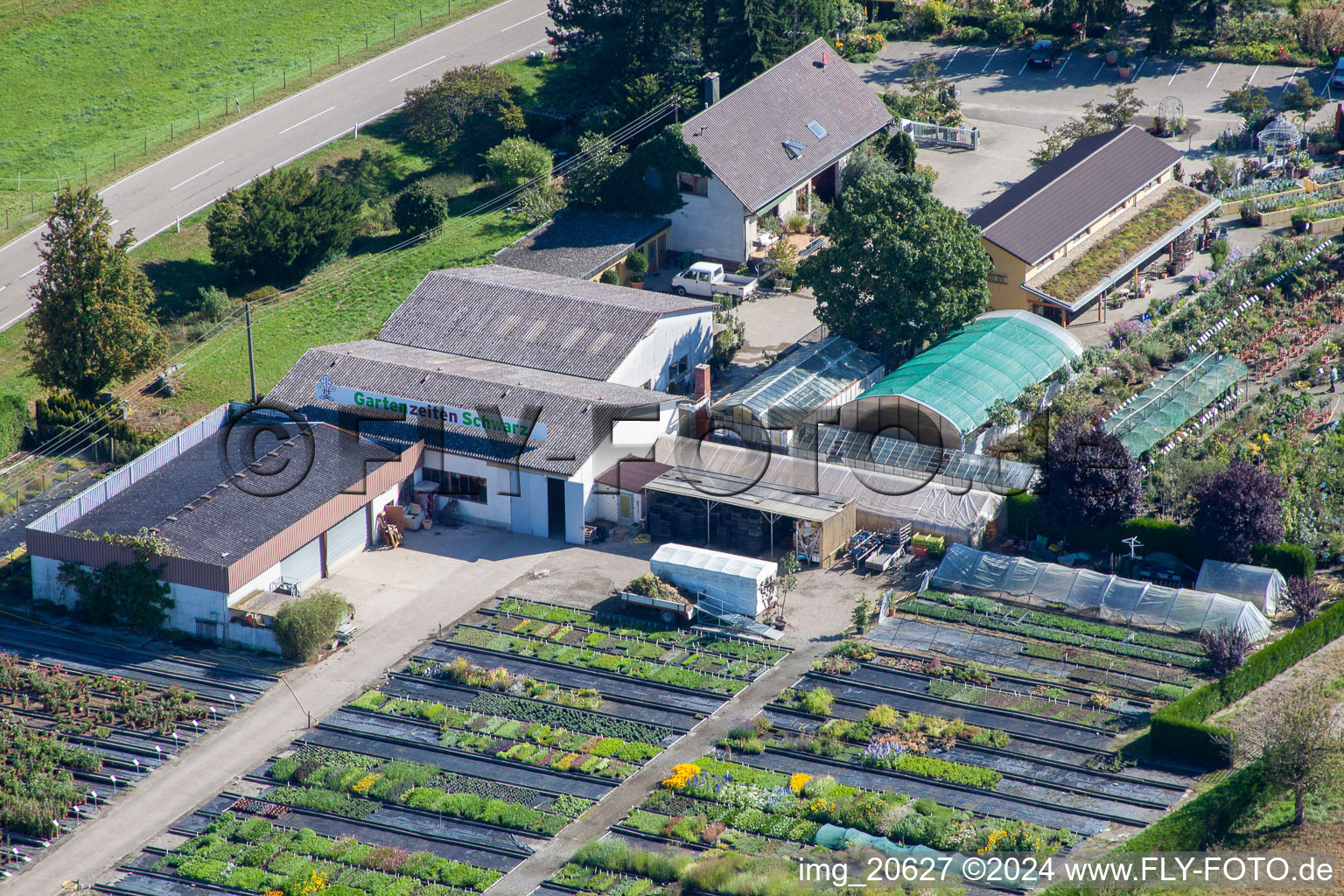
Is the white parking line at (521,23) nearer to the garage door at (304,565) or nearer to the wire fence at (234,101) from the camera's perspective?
the wire fence at (234,101)

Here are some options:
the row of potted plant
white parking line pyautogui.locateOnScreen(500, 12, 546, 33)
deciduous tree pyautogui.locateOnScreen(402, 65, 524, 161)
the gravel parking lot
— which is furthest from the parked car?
the row of potted plant

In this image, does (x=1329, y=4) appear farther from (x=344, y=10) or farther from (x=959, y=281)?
(x=344, y=10)

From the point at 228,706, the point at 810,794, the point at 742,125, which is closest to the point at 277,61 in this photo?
the point at 742,125

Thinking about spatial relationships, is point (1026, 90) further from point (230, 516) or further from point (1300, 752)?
point (1300, 752)

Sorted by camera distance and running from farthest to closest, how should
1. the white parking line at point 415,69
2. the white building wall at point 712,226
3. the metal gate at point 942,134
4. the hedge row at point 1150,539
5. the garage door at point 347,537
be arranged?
the white parking line at point 415,69, the metal gate at point 942,134, the white building wall at point 712,226, the garage door at point 347,537, the hedge row at point 1150,539

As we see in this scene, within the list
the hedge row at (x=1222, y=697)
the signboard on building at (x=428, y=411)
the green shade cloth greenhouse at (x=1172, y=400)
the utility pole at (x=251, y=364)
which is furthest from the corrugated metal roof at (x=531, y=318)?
the hedge row at (x=1222, y=697)

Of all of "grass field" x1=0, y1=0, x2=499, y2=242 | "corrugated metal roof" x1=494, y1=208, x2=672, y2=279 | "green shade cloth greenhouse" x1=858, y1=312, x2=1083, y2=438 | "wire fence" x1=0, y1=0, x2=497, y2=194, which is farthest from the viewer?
"grass field" x1=0, y1=0, x2=499, y2=242

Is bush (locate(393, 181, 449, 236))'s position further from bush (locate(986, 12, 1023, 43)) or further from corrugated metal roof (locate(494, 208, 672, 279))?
bush (locate(986, 12, 1023, 43))

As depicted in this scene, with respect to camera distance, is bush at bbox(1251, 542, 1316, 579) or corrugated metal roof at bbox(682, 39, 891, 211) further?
corrugated metal roof at bbox(682, 39, 891, 211)
